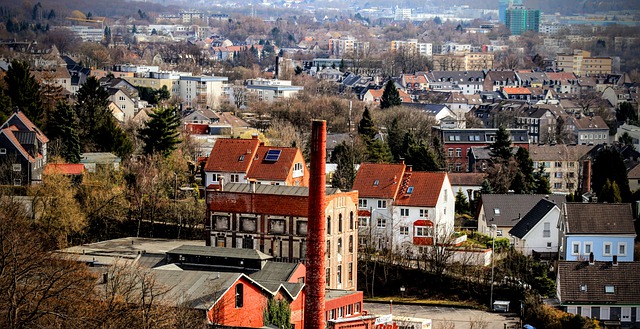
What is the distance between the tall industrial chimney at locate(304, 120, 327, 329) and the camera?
24844mm

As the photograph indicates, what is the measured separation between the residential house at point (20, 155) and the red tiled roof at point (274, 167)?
21.9 ft

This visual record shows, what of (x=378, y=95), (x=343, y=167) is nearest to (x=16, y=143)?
(x=343, y=167)

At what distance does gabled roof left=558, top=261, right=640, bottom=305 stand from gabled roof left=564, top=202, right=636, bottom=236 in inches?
110

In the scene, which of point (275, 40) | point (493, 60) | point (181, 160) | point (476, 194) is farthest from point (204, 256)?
point (275, 40)

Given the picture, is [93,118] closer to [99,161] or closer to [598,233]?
[99,161]

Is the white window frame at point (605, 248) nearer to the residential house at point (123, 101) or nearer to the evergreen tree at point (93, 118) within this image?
the evergreen tree at point (93, 118)

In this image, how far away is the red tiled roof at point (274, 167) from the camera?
36719 millimetres

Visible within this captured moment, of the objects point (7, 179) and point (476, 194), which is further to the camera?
point (476, 194)

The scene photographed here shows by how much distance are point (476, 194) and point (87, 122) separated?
13914mm

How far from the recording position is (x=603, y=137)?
67.6 m

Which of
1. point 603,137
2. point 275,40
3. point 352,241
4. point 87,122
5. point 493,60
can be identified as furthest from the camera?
point 275,40

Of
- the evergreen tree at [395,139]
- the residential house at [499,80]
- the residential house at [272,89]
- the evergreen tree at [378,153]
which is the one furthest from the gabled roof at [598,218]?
the residential house at [499,80]

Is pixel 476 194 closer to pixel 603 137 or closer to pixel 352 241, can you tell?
pixel 352 241

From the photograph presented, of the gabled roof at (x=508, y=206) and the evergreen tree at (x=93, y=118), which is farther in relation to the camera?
the evergreen tree at (x=93, y=118)
